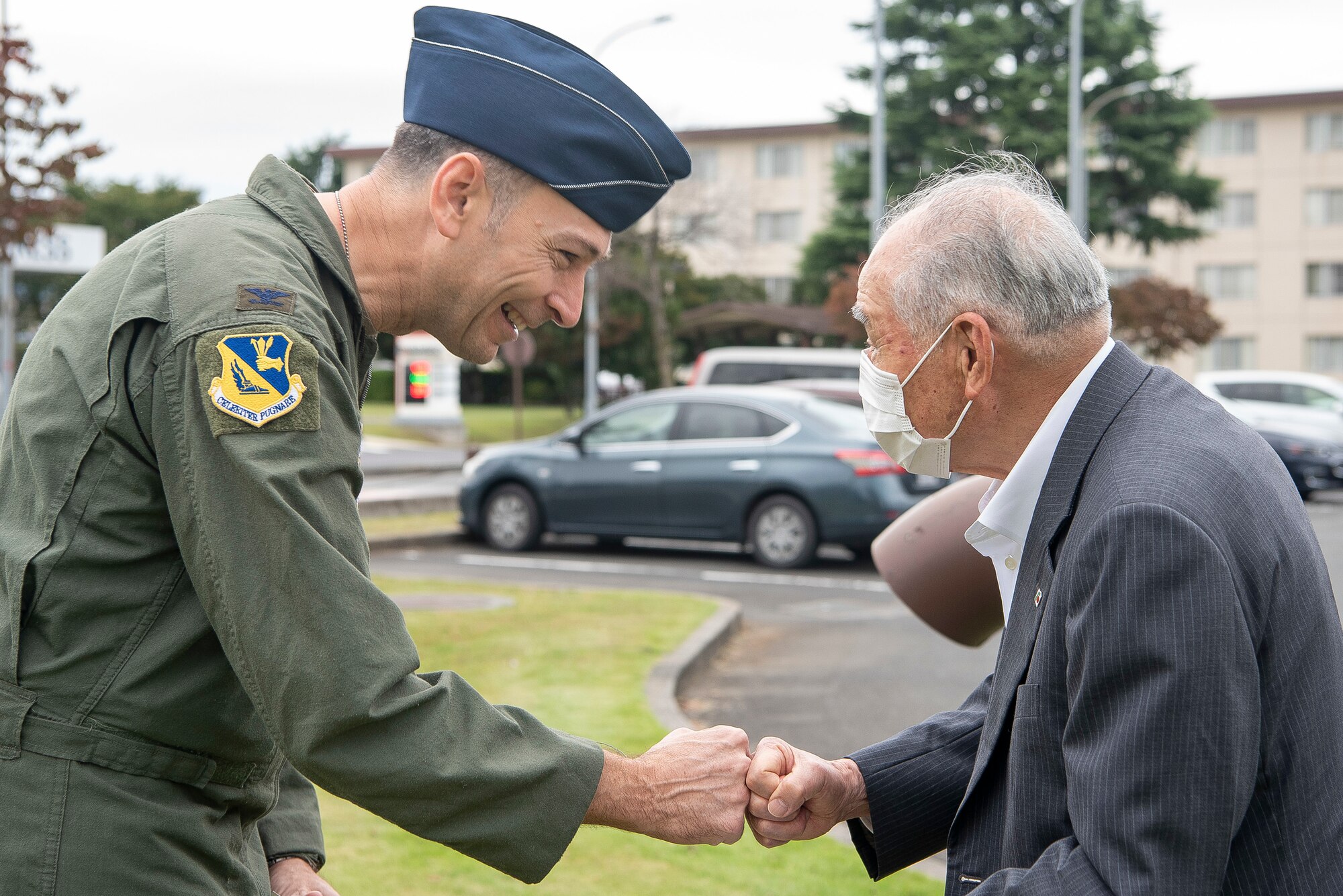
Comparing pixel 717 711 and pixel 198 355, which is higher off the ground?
pixel 198 355

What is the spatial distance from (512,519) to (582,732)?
8.15 meters

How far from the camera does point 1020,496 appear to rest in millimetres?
2334

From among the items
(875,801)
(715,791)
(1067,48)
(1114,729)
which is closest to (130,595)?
(715,791)

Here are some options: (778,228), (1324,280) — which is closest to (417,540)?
(1324,280)

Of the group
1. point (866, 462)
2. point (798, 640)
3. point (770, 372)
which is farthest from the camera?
point (770, 372)

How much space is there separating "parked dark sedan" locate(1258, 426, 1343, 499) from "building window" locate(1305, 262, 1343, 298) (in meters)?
34.6

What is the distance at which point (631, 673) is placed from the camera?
7.34 meters

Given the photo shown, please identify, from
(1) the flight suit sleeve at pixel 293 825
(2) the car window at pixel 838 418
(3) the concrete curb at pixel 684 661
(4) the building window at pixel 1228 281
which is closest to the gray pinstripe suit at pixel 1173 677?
(1) the flight suit sleeve at pixel 293 825

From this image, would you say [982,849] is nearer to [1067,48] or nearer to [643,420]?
[643,420]

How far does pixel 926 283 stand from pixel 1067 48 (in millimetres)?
38415

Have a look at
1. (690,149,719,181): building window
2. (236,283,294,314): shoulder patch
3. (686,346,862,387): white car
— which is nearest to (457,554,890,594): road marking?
(236,283,294,314): shoulder patch

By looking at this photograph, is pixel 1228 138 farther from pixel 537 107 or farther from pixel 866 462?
pixel 537 107

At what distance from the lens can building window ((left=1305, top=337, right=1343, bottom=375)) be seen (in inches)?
2030

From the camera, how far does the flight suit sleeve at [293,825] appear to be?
2.41 metres
